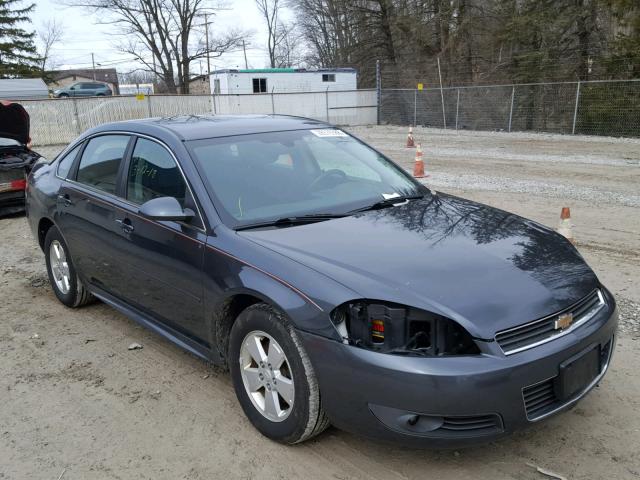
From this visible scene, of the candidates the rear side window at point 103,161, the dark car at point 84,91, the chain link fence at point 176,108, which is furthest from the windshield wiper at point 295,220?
the dark car at point 84,91

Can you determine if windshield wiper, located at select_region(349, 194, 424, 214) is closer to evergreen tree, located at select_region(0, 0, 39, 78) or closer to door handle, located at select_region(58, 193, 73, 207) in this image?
door handle, located at select_region(58, 193, 73, 207)

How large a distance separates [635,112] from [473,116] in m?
6.50

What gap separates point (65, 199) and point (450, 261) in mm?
3406

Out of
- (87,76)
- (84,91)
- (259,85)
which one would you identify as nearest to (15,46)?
(84,91)

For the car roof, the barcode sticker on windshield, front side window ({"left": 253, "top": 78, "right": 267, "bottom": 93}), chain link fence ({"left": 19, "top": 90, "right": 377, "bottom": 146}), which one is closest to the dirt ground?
the car roof

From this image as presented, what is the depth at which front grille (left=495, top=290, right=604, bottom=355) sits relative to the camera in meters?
2.50

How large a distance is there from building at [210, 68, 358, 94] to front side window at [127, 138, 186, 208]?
27.6 meters

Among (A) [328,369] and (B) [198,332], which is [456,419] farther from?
(B) [198,332]

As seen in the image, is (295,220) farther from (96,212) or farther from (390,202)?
(96,212)

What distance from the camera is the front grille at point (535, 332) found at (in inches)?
98.3

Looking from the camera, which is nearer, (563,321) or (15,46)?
(563,321)

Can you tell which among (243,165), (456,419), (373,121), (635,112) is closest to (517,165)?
(635,112)

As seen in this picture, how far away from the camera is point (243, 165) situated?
12.2ft

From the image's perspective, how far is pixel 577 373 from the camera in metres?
2.67
